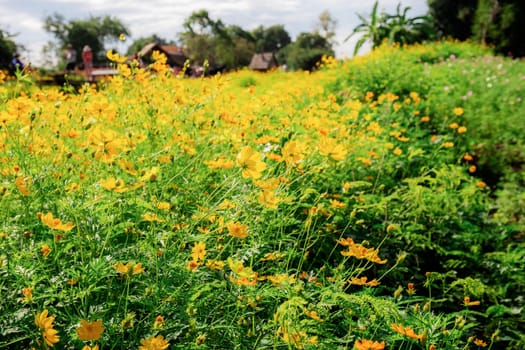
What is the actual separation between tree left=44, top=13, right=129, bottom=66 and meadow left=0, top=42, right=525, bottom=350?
59.0 meters

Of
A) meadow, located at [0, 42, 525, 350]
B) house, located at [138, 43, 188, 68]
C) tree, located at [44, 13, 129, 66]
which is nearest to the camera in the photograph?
meadow, located at [0, 42, 525, 350]

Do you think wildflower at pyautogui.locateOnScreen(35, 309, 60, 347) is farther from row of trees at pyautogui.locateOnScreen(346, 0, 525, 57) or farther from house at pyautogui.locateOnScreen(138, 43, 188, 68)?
house at pyautogui.locateOnScreen(138, 43, 188, 68)

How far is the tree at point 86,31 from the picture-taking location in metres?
59.6

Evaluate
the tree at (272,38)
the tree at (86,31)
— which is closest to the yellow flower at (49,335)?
the tree at (86,31)

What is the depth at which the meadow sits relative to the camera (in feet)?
4.58

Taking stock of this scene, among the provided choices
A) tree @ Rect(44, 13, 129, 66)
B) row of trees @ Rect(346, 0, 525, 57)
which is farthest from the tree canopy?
row of trees @ Rect(346, 0, 525, 57)

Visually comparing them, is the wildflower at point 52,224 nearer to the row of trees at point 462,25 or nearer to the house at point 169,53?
the row of trees at point 462,25

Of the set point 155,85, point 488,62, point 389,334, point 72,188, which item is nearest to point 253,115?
point 155,85

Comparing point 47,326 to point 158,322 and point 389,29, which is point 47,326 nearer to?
point 158,322

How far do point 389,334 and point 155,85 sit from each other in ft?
7.31

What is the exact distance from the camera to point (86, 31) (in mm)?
60781

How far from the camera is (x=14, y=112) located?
1.86 m

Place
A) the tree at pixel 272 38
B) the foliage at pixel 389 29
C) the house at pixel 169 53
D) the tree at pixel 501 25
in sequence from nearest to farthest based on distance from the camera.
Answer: the foliage at pixel 389 29 < the tree at pixel 501 25 < the house at pixel 169 53 < the tree at pixel 272 38

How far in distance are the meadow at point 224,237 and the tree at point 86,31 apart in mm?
58982
